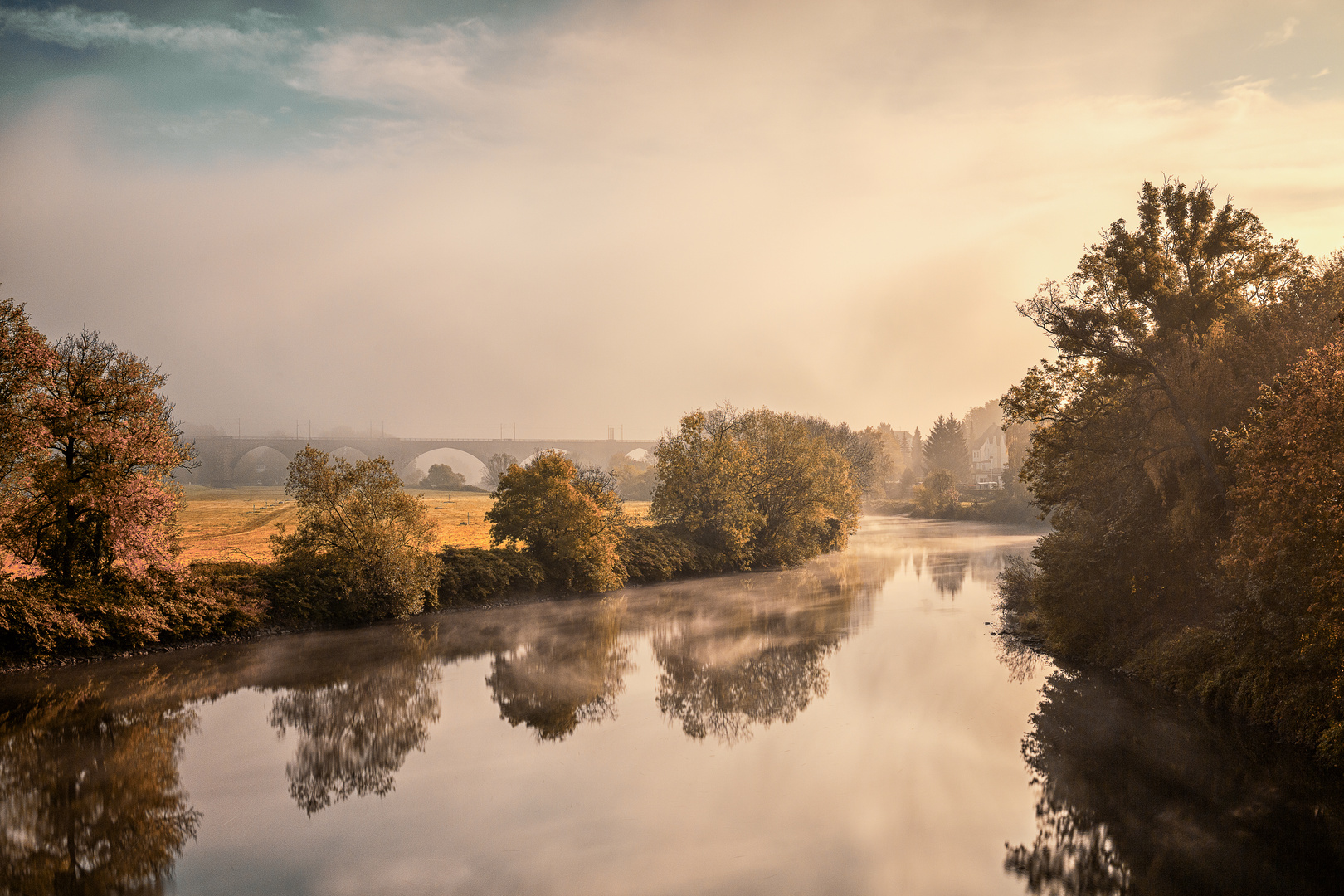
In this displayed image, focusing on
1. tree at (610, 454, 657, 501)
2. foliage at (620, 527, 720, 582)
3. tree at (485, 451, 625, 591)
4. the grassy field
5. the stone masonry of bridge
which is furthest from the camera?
tree at (610, 454, 657, 501)

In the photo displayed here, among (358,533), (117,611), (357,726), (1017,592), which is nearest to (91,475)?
(117,611)

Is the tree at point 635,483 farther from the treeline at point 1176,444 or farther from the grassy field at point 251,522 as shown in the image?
the treeline at point 1176,444

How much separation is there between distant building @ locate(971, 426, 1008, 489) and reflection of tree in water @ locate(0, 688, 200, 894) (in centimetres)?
10608

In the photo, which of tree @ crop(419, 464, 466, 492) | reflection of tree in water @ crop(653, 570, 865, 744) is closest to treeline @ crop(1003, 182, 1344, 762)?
reflection of tree in water @ crop(653, 570, 865, 744)

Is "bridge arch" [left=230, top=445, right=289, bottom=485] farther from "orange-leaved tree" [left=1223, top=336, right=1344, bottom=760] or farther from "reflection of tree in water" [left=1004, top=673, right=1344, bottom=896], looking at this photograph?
"orange-leaved tree" [left=1223, top=336, right=1344, bottom=760]

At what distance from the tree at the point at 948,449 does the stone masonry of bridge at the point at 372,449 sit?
148ft

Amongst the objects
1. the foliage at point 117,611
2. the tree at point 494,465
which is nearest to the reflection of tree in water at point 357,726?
the foliage at point 117,611

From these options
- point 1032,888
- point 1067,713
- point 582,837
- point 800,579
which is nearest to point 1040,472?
point 1067,713

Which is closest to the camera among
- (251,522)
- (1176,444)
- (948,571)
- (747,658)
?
(1176,444)

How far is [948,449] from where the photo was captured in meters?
111

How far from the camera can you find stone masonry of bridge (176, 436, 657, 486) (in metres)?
82.2

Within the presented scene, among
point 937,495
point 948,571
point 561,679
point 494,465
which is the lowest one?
point 948,571

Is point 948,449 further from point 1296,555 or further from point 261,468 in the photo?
point 1296,555

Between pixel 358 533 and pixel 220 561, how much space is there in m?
4.61
